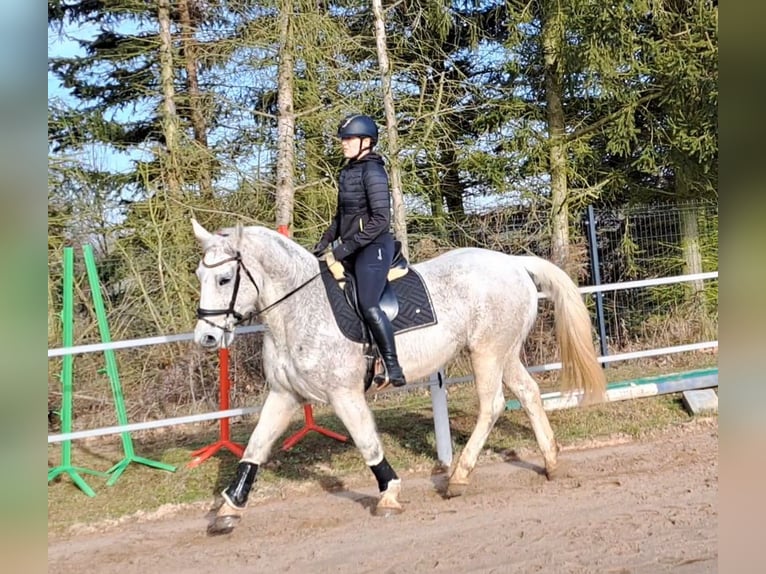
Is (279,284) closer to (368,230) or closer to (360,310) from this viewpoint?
(360,310)

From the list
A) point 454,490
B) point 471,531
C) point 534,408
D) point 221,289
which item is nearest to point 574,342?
point 534,408

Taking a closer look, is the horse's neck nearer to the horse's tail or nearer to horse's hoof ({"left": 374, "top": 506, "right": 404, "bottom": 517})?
horse's hoof ({"left": 374, "top": 506, "right": 404, "bottom": 517})

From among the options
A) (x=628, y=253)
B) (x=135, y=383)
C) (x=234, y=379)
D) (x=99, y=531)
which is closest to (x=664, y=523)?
(x=99, y=531)

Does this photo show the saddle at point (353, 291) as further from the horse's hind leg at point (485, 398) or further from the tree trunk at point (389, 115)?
the tree trunk at point (389, 115)

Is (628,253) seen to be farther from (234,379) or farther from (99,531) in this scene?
(99,531)

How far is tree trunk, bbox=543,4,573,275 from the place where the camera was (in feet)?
34.3

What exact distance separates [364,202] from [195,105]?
697 cm

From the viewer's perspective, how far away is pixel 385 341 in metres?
4.21

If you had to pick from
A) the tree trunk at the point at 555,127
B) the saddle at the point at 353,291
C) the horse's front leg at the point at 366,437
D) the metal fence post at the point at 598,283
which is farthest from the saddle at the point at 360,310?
the tree trunk at the point at 555,127

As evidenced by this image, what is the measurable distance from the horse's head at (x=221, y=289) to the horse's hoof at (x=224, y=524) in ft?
3.79

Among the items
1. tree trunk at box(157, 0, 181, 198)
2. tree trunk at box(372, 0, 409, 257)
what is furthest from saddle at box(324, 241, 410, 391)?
tree trunk at box(157, 0, 181, 198)

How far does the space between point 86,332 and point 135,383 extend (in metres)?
0.88

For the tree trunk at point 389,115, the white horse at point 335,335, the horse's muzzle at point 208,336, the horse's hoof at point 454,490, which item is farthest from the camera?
the tree trunk at point 389,115

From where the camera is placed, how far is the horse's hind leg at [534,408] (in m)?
4.98
